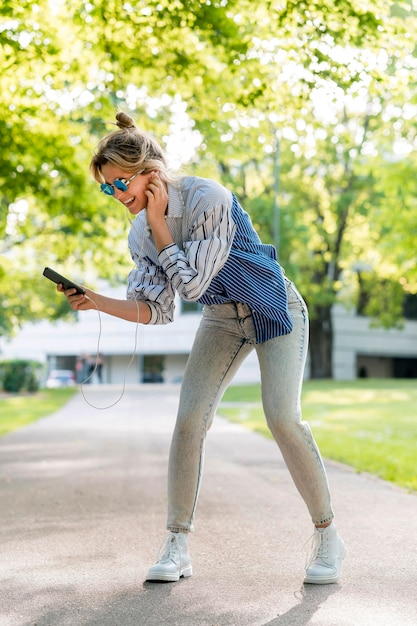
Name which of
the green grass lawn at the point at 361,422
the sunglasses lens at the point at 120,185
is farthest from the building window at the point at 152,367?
the sunglasses lens at the point at 120,185

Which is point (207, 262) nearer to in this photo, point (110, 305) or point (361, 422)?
point (110, 305)

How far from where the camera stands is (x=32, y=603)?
3.65 m

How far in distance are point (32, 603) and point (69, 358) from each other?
199ft

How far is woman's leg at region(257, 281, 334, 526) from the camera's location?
13.1 feet

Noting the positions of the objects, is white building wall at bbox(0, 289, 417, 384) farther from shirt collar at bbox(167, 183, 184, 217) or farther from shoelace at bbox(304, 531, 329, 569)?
shirt collar at bbox(167, 183, 184, 217)

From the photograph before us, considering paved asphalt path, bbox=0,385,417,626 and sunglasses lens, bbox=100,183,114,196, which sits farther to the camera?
sunglasses lens, bbox=100,183,114,196

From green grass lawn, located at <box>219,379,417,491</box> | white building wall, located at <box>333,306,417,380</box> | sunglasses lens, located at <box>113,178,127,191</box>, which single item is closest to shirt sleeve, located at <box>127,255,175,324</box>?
sunglasses lens, located at <box>113,178,127,191</box>

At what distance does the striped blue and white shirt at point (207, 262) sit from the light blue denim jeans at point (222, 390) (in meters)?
0.10

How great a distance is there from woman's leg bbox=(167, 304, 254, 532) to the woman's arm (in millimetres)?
317

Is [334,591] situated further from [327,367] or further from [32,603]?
[327,367]

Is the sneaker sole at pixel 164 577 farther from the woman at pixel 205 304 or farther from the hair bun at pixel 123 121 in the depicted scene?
the hair bun at pixel 123 121

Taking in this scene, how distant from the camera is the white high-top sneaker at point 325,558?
395cm

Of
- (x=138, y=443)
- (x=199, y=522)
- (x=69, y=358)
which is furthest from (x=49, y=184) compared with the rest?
(x=69, y=358)

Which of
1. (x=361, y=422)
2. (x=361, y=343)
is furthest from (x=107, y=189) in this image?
(x=361, y=343)
